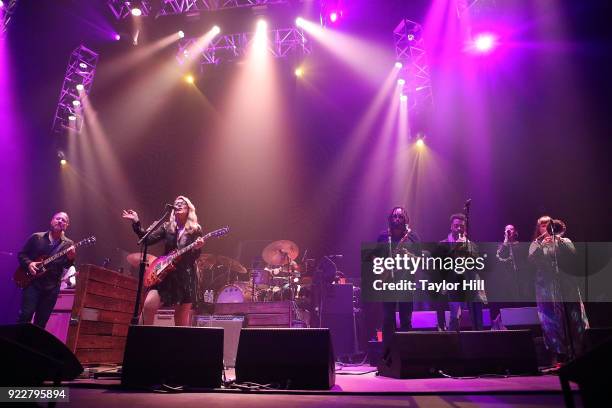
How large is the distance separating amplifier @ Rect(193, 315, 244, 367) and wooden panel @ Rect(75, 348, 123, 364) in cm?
144

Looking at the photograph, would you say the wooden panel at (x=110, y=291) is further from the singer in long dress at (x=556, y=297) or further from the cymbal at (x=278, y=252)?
the singer in long dress at (x=556, y=297)

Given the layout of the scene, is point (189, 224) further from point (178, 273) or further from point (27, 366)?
point (27, 366)

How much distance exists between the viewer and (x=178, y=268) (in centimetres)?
464

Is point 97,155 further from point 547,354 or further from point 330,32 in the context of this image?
point 547,354

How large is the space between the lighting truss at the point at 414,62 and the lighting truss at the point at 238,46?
2.50 meters

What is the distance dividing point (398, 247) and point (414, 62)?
6561 mm

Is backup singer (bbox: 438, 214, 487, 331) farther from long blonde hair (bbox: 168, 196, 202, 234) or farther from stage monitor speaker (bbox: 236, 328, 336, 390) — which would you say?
long blonde hair (bbox: 168, 196, 202, 234)

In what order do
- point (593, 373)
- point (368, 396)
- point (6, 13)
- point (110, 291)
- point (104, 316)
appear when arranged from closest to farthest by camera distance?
point (593, 373) → point (368, 396) → point (104, 316) → point (110, 291) → point (6, 13)

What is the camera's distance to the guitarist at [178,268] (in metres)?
4.51

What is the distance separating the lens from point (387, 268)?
5996 mm

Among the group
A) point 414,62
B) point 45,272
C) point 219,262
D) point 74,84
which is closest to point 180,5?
point 74,84

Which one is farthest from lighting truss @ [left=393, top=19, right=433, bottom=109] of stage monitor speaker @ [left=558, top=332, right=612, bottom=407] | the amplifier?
stage monitor speaker @ [left=558, top=332, right=612, bottom=407]

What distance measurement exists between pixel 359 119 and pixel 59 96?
836 centimetres

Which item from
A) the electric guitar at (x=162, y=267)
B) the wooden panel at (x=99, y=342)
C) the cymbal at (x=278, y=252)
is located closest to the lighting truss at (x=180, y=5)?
the cymbal at (x=278, y=252)
